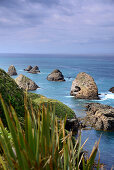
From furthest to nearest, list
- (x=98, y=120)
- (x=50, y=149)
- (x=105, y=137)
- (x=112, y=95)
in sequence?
(x=112, y=95)
(x=98, y=120)
(x=105, y=137)
(x=50, y=149)

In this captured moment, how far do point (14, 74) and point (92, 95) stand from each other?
5288cm

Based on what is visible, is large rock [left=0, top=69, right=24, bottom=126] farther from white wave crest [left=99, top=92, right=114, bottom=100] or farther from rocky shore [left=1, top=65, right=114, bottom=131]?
white wave crest [left=99, top=92, right=114, bottom=100]

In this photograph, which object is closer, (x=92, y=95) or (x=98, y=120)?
(x=98, y=120)

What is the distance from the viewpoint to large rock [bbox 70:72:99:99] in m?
57.6

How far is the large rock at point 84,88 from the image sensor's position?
5762cm

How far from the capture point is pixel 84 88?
2324 inches

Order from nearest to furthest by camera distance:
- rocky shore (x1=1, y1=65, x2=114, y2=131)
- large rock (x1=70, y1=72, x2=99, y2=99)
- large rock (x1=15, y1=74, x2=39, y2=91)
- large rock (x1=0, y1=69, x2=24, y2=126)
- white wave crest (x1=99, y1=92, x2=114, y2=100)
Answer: large rock (x1=0, y1=69, x2=24, y2=126)
rocky shore (x1=1, y1=65, x2=114, y2=131)
large rock (x1=70, y1=72, x2=99, y2=99)
white wave crest (x1=99, y1=92, x2=114, y2=100)
large rock (x1=15, y1=74, x2=39, y2=91)

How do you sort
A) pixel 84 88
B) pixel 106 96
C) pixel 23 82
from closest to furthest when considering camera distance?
pixel 84 88, pixel 106 96, pixel 23 82

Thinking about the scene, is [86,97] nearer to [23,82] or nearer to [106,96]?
[106,96]

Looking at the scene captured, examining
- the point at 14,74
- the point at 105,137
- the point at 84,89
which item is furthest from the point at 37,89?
the point at 105,137

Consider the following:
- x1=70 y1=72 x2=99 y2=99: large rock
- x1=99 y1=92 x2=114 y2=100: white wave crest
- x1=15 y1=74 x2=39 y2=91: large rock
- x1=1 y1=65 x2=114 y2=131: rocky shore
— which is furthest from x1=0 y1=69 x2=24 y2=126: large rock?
x1=15 y1=74 x2=39 y2=91: large rock

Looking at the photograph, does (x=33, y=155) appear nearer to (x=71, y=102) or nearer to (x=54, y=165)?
(x=54, y=165)

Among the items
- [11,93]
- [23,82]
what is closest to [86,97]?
[23,82]

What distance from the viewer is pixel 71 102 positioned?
53.2m
